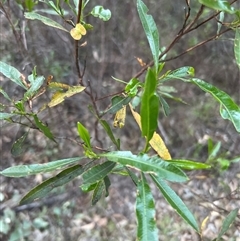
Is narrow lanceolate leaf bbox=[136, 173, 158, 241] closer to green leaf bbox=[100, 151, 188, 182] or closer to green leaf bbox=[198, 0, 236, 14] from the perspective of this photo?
green leaf bbox=[100, 151, 188, 182]

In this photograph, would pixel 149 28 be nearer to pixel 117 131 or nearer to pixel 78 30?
pixel 78 30

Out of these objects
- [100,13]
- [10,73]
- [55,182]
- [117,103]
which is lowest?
[55,182]

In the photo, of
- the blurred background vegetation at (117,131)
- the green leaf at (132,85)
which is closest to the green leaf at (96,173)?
the green leaf at (132,85)

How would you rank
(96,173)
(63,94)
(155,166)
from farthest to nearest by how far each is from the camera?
(63,94), (96,173), (155,166)

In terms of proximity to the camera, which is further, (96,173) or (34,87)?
(34,87)

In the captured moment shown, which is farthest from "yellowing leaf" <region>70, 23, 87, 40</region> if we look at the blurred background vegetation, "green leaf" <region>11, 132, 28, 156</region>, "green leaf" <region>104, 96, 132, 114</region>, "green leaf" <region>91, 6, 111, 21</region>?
the blurred background vegetation

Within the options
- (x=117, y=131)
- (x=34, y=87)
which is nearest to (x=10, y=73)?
(x=34, y=87)

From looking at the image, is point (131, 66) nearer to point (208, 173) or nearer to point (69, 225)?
point (208, 173)

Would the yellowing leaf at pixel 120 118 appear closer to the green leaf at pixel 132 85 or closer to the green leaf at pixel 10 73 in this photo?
the green leaf at pixel 132 85
